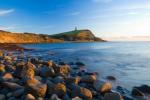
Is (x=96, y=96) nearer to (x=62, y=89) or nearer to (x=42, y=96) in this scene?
(x=62, y=89)

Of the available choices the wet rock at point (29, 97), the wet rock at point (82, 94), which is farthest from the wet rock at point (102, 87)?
the wet rock at point (29, 97)

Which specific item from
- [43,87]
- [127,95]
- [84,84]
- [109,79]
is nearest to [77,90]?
[43,87]

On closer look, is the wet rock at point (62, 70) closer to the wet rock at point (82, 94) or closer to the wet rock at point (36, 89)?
the wet rock at point (82, 94)

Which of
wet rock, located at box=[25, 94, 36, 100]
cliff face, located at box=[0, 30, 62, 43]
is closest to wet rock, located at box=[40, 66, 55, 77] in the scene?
wet rock, located at box=[25, 94, 36, 100]

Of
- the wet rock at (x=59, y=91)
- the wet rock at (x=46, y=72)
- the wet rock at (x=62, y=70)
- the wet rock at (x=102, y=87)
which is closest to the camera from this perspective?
the wet rock at (x=59, y=91)

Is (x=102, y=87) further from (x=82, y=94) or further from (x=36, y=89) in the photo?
(x=36, y=89)

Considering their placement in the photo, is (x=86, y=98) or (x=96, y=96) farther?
(x=96, y=96)

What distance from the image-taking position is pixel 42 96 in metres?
11.5

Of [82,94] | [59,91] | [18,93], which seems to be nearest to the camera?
[18,93]

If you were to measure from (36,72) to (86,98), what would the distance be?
5422mm

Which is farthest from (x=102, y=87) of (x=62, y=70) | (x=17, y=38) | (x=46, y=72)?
(x=17, y=38)

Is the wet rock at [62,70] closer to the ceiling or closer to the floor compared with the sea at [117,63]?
closer to the ceiling

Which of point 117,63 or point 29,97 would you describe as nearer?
point 29,97

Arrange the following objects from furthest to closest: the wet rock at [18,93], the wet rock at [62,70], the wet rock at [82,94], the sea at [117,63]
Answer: the sea at [117,63] < the wet rock at [62,70] < the wet rock at [82,94] < the wet rock at [18,93]
